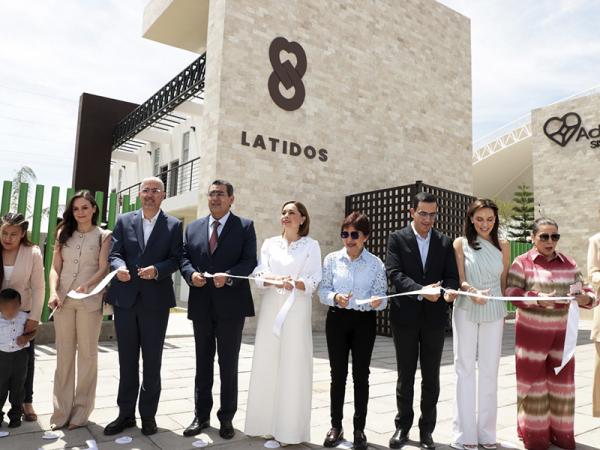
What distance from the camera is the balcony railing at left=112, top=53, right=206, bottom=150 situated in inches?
448

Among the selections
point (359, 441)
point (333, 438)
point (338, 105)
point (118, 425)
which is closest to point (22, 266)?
point (118, 425)

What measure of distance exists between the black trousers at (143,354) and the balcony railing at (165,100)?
882cm

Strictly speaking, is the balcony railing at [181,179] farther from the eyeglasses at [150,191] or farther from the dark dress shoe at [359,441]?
the dark dress shoe at [359,441]

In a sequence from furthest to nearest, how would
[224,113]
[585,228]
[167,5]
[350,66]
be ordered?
[585,228] < [167,5] < [350,66] < [224,113]

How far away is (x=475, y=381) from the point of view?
3.19 meters

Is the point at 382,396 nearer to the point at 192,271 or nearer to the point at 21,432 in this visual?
the point at 192,271

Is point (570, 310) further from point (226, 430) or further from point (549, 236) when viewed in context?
point (226, 430)

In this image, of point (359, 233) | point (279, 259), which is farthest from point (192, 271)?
point (359, 233)

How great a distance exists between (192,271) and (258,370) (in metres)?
0.88

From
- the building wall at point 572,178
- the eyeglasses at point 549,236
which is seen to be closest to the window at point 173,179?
the eyeglasses at point 549,236

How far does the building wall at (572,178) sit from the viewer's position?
1845 centimetres

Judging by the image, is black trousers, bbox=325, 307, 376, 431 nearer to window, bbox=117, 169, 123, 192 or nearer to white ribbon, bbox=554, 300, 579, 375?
white ribbon, bbox=554, 300, 579, 375

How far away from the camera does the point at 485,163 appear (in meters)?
33.0

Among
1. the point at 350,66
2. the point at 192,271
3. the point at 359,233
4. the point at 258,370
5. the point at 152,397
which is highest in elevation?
the point at 350,66
